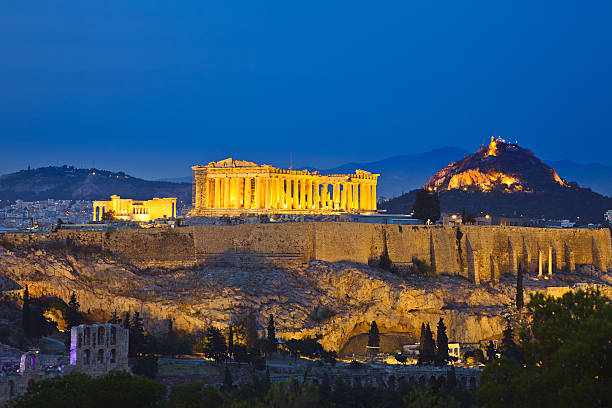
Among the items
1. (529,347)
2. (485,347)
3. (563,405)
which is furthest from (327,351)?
(563,405)

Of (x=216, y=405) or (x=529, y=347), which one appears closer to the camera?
(x=529, y=347)

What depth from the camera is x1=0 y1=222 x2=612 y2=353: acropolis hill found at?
47.7 metres

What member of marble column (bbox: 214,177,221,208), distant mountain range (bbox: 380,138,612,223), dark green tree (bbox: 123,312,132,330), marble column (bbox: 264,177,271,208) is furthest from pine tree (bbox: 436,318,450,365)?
distant mountain range (bbox: 380,138,612,223)

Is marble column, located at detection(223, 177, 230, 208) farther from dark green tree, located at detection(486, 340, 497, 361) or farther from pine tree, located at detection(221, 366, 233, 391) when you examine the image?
pine tree, located at detection(221, 366, 233, 391)

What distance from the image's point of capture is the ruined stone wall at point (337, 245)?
2131 inches

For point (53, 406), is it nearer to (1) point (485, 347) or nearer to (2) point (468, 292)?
(1) point (485, 347)

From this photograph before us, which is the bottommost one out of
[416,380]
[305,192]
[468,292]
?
[416,380]

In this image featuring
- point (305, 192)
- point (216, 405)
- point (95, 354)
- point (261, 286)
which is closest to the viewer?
point (216, 405)

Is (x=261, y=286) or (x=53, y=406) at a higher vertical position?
(x=261, y=286)

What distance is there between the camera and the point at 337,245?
192ft

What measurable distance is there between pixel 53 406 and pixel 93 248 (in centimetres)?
2527

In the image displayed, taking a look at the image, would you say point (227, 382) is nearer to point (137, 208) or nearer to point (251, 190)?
point (251, 190)

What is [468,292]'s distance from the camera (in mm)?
59375

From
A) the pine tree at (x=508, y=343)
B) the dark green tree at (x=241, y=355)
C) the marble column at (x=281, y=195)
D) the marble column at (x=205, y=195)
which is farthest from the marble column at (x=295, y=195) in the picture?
the dark green tree at (x=241, y=355)
